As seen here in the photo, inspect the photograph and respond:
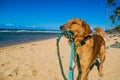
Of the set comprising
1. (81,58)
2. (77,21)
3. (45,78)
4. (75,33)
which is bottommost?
(45,78)

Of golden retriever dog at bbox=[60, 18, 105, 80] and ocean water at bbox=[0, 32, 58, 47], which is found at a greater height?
golden retriever dog at bbox=[60, 18, 105, 80]

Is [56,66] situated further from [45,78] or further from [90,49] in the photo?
[90,49]

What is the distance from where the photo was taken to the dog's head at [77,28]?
180 inches

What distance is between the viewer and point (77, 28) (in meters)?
4.61

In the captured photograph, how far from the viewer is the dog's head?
4566mm

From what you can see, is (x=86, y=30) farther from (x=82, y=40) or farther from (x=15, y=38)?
(x=15, y=38)

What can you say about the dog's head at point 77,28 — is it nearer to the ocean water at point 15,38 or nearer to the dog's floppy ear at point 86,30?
the dog's floppy ear at point 86,30

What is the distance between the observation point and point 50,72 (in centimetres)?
715

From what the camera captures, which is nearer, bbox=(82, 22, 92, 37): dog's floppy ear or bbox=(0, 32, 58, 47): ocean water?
bbox=(82, 22, 92, 37): dog's floppy ear

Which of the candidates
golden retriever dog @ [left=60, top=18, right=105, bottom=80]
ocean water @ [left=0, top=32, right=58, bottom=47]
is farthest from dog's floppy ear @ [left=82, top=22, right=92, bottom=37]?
ocean water @ [left=0, top=32, right=58, bottom=47]

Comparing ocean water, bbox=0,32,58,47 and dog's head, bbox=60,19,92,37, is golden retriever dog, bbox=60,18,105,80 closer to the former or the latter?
dog's head, bbox=60,19,92,37

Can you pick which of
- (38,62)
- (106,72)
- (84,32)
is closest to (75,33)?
(84,32)

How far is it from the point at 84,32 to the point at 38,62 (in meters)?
4.48

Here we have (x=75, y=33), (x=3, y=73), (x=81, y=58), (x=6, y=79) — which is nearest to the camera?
(x=75, y=33)
